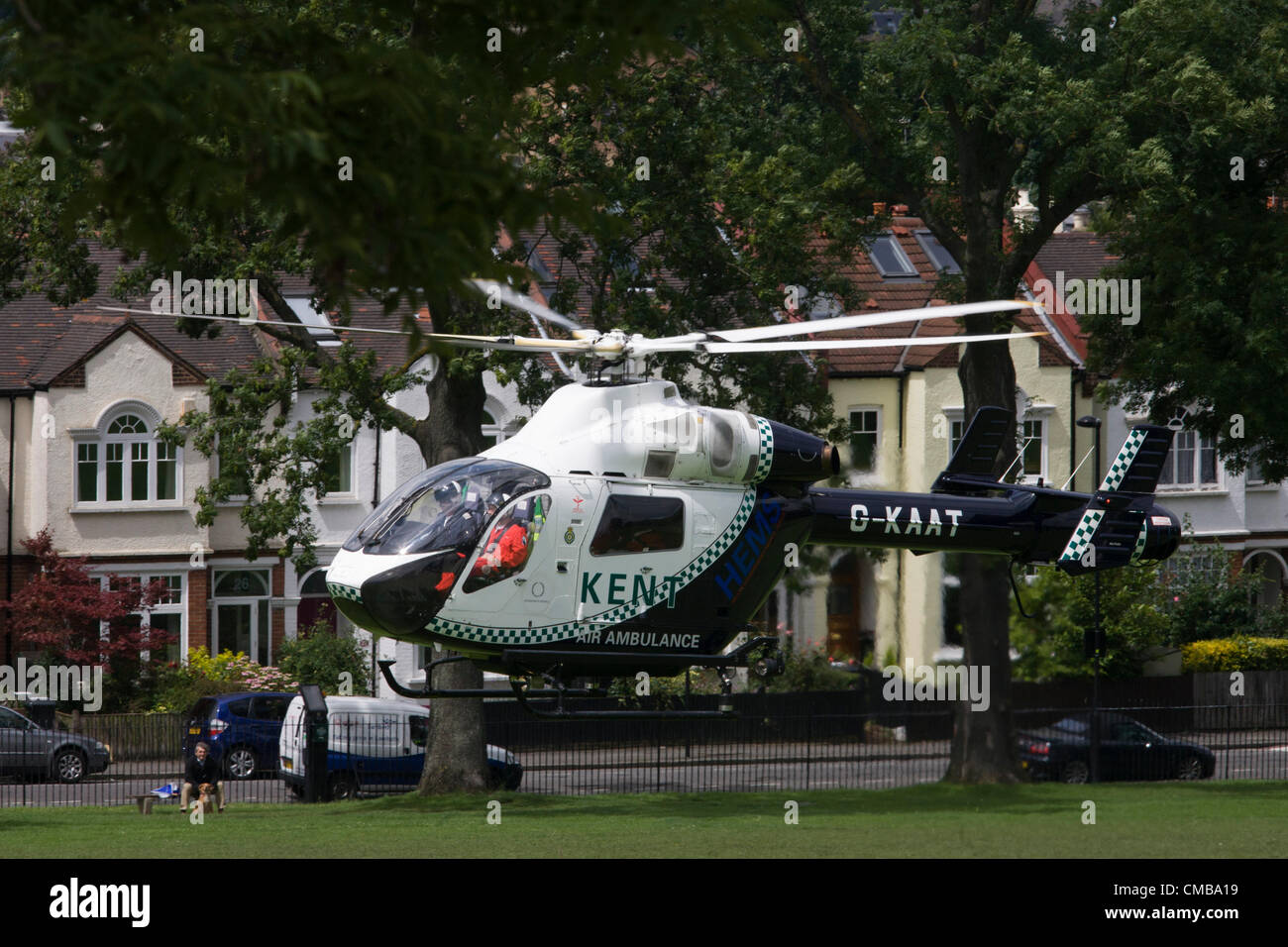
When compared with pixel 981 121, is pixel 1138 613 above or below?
below

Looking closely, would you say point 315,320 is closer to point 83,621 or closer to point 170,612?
point 170,612

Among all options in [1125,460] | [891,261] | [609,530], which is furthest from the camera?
[891,261]

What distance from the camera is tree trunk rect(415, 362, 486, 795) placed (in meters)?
28.4

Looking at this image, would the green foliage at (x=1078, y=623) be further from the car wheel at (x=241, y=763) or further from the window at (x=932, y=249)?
the car wheel at (x=241, y=763)

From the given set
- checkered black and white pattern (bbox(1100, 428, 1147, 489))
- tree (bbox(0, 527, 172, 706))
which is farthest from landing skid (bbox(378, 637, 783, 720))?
tree (bbox(0, 527, 172, 706))

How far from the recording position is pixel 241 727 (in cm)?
3269

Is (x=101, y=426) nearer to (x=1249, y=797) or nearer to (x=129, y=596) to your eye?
(x=129, y=596)

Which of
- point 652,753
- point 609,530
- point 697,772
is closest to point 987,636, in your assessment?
point 697,772

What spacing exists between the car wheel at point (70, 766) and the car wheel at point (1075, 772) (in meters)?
19.1

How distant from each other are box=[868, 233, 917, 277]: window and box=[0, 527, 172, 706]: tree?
20.8 meters

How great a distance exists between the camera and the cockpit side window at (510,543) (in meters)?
14.9

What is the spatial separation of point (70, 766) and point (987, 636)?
1802 centimetres

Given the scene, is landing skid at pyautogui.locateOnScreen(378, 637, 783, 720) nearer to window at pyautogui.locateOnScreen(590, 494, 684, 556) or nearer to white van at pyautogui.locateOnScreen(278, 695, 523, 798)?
window at pyautogui.locateOnScreen(590, 494, 684, 556)
